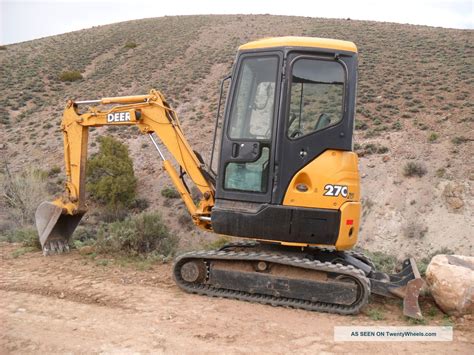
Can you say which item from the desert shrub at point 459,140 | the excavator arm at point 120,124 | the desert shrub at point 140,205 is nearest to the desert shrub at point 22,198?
the desert shrub at point 140,205

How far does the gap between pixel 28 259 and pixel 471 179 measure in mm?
16465

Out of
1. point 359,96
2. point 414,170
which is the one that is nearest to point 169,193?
point 414,170

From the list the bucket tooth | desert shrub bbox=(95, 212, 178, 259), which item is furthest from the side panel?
desert shrub bbox=(95, 212, 178, 259)

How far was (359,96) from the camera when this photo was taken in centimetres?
2864

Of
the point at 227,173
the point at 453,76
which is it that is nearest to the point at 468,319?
the point at 227,173

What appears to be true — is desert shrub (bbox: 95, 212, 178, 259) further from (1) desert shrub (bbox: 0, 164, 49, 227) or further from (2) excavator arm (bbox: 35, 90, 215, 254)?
(1) desert shrub (bbox: 0, 164, 49, 227)

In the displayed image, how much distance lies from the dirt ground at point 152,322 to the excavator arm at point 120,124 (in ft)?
4.42

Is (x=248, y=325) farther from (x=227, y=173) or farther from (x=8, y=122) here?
(x=8, y=122)

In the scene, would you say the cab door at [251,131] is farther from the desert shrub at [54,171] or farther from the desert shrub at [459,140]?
the desert shrub at [54,171]

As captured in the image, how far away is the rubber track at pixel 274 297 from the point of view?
5.81m

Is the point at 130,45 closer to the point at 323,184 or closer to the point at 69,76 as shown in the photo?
the point at 69,76

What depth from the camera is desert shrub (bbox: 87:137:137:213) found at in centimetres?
2162

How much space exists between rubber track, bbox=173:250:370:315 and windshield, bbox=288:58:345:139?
5.08ft

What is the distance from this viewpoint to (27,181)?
1831cm
